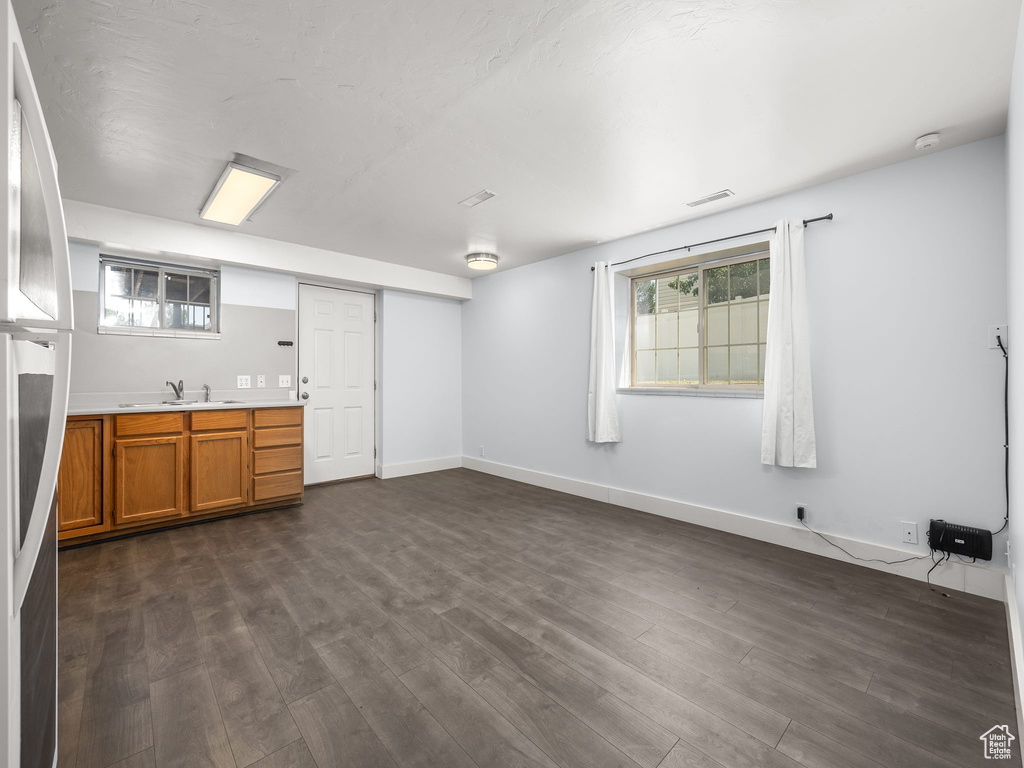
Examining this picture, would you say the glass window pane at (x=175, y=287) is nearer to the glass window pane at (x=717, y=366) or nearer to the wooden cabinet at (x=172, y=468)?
the wooden cabinet at (x=172, y=468)

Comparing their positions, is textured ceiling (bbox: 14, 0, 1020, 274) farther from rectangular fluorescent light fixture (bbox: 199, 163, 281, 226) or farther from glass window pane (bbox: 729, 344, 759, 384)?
glass window pane (bbox: 729, 344, 759, 384)

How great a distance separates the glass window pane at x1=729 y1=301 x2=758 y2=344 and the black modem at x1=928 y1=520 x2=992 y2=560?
1.64 meters

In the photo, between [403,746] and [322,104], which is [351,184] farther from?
[403,746]

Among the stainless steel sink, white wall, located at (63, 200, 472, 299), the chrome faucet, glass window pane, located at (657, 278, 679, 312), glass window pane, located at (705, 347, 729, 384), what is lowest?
the stainless steel sink

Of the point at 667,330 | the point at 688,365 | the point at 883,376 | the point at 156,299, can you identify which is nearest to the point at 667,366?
the point at 688,365

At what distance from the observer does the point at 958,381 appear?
2547 mm

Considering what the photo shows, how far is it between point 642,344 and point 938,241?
85.6 inches

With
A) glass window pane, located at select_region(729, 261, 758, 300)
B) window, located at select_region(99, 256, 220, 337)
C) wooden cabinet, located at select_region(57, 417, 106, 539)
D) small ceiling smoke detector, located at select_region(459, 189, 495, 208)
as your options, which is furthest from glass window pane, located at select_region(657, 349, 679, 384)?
wooden cabinet, located at select_region(57, 417, 106, 539)

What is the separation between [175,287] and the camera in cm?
416

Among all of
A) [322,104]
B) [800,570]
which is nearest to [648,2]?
[322,104]

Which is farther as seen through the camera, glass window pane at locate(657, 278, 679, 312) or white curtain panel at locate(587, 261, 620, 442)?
white curtain panel at locate(587, 261, 620, 442)

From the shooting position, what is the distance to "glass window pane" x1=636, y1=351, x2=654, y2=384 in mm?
4250

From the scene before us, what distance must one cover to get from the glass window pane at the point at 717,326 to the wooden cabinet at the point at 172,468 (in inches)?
154

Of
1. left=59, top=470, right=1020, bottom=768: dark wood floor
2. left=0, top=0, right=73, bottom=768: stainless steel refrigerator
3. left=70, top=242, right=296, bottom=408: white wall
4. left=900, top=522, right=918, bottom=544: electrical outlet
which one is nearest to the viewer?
left=0, top=0, right=73, bottom=768: stainless steel refrigerator
